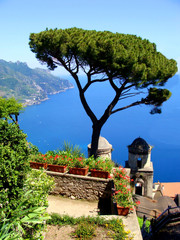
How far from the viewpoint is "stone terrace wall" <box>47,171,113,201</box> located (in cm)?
696

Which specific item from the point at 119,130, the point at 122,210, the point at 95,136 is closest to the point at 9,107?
the point at 95,136

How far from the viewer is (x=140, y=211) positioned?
12547mm

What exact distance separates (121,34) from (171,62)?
3.83m

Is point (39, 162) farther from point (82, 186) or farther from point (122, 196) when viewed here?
point (122, 196)

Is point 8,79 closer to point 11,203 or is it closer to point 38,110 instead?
→ point 38,110

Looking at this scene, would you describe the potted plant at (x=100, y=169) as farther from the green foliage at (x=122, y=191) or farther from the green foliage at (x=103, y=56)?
the green foliage at (x=103, y=56)

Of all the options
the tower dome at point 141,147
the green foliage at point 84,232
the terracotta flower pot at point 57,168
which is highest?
the tower dome at point 141,147

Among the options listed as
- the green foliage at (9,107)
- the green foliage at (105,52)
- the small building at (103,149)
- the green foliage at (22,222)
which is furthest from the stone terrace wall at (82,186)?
the green foliage at (9,107)

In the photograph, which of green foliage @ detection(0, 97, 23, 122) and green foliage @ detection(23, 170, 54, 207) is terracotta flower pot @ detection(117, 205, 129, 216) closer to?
green foliage @ detection(23, 170, 54, 207)

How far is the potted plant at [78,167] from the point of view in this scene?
7116 mm

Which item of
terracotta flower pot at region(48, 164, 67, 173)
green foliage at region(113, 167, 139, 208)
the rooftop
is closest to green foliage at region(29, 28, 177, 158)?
terracotta flower pot at region(48, 164, 67, 173)

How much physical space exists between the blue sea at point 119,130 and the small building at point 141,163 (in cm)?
5471

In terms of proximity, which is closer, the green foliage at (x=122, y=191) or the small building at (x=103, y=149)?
the green foliage at (x=122, y=191)

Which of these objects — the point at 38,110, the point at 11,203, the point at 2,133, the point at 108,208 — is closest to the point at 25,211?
the point at 11,203
